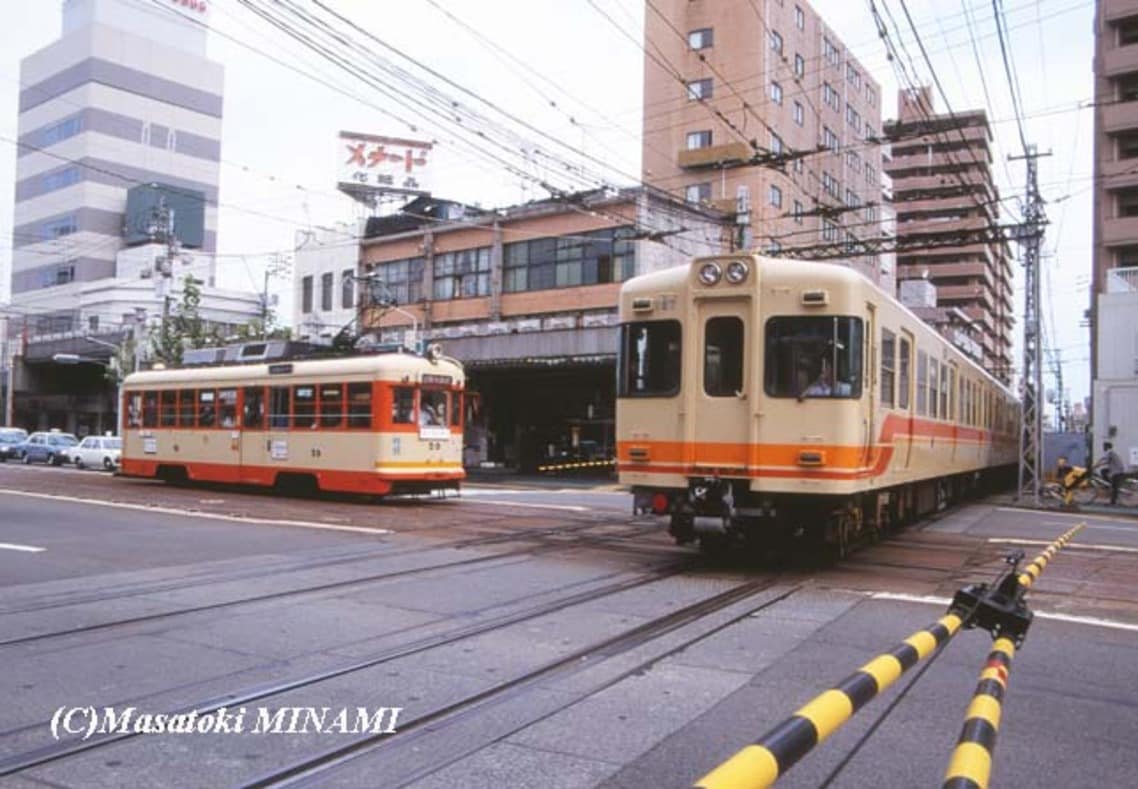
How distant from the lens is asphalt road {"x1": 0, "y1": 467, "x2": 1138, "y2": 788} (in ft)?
15.1

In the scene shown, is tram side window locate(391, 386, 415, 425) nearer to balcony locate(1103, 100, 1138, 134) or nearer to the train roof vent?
the train roof vent

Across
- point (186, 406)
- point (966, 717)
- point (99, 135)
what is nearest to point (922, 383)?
point (966, 717)

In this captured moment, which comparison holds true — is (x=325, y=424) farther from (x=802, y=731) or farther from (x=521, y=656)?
(x=802, y=731)

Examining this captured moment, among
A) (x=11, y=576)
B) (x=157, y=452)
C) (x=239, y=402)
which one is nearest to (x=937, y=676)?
(x=11, y=576)

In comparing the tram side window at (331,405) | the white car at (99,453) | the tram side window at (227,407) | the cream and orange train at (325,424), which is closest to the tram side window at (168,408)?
the cream and orange train at (325,424)

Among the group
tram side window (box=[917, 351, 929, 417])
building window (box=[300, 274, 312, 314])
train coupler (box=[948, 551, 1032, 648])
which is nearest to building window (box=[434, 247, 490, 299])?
building window (box=[300, 274, 312, 314])

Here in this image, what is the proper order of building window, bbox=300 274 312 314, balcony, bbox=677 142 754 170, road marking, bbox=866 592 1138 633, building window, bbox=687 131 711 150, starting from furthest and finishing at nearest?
building window, bbox=687 131 711 150
building window, bbox=300 274 312 314
balcony, bbox=677 142 754 170
road marking, bbox=866 592 1138 633

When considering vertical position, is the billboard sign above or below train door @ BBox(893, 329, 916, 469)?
above

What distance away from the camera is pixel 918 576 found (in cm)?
1066

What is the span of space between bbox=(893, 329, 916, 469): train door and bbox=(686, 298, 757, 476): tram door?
2619mm

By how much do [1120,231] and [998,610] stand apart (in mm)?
48261

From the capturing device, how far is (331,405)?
19.8 metres

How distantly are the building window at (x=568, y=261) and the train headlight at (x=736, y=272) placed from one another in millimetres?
24751

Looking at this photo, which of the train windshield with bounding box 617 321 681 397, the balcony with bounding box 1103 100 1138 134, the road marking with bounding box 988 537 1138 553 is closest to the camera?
the train windshield with bounding box 617 321 681 397
